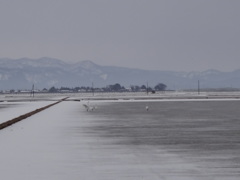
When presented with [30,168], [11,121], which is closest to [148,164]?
[30,168]

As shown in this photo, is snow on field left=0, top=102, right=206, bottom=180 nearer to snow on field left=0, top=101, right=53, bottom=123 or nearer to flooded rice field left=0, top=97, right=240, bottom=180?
flooded rice field left=0, top=97, right=240, bottom=180

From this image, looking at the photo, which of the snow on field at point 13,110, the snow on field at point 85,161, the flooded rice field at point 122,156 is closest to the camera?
the snow on field at point 85,161

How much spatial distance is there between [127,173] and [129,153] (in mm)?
3345

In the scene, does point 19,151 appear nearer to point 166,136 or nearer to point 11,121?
point 166,136

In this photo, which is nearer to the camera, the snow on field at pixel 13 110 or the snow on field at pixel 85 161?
the snow on field at pixel 85 161

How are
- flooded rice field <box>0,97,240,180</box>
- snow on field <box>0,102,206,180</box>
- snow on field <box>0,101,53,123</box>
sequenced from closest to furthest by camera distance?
1. snow on field <box>0,102,206,180</box>
2. flooded rice field <box>0,97,240,180</box>
3. snow on field <box>0,101,53,123</box>

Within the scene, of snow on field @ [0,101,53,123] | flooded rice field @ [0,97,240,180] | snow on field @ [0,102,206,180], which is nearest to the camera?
snow on field @ [0,102,206,180]

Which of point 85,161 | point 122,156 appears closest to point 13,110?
point 122,156

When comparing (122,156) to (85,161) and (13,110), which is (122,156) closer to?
(85,161)

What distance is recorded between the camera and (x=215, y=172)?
9.98m

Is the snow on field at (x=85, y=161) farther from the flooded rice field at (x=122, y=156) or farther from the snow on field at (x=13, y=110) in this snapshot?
the snow on field at (x=13, y=110)

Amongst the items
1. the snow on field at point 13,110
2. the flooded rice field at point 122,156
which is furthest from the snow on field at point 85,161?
the snow on field at point 13,110

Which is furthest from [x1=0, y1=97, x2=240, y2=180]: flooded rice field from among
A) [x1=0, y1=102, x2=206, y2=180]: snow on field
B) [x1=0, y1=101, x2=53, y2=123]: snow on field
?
[x1=0, y1=101, x2=53, y2=123]: snow on field

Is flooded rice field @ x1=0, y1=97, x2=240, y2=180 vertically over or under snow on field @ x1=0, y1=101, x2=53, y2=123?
under
